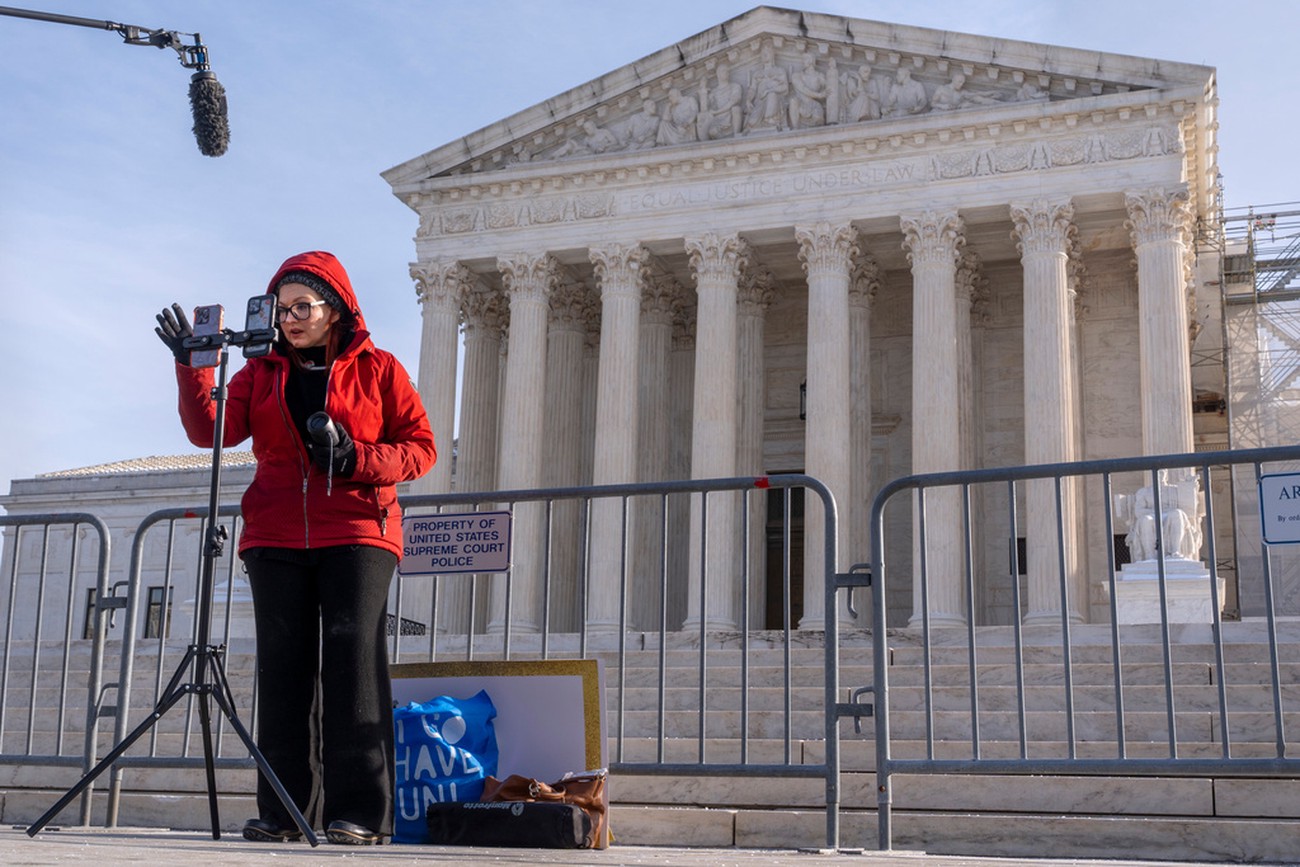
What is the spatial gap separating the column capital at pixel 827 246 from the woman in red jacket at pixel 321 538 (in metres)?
22.3

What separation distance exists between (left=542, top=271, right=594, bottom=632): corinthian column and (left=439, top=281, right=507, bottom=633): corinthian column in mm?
1369

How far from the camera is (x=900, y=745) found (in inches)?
380

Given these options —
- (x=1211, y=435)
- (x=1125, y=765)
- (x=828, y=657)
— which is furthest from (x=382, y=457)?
(x=1211, y=435)

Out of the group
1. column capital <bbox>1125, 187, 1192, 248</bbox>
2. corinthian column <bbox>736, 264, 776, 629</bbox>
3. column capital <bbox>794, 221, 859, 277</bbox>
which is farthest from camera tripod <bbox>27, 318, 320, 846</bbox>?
corinthian column <bbox>736, 264, 776, 629</bbox>

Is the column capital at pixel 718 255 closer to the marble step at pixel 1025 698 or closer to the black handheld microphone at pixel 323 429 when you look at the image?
the marble step at pixel 1025 698

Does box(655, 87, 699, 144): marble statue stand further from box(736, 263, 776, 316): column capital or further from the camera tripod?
the camera tripod

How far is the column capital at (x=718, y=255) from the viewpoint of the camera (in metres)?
29.3

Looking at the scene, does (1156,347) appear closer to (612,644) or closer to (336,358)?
(612,644)

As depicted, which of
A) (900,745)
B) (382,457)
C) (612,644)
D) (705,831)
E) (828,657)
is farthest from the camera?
(612,644)

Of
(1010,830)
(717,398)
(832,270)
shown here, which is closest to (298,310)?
(1010,830)

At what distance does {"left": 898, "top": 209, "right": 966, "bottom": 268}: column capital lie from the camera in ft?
90.8

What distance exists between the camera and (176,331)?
658 cm

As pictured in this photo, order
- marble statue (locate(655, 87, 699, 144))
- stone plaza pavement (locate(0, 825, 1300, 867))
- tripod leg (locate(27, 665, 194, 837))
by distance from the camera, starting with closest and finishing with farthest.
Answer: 1. stone plaza pavement (locate(0, 825, 1300, 867))
2. tripod leg (locate(27, 665, 194, 837))
3. marble statue (locate(655, 87, 699, 144))

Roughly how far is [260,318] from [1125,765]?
430 cm
